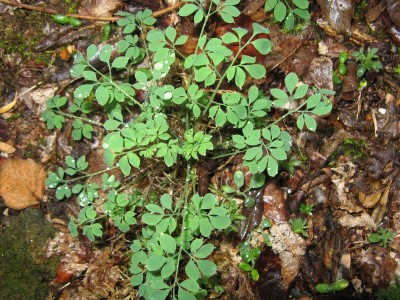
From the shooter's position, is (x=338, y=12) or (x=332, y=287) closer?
(x=332, y=287)

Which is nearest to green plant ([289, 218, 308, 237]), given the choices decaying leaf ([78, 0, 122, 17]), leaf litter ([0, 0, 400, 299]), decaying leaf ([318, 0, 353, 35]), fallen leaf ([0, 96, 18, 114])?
leaf litter ([0, 0, 400, 299])

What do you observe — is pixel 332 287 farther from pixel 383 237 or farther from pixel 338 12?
pixel 338 12

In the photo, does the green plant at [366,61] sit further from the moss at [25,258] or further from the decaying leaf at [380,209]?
the moss at [25,258]

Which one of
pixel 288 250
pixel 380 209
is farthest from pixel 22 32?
pixel 380 209

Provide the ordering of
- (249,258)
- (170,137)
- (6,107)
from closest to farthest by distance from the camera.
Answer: (170,137) → (249,258) → (6,107)

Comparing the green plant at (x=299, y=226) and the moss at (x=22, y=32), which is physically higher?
the moss at (x=22, y=32)

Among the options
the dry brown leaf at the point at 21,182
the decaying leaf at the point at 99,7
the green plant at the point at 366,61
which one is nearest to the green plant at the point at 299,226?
the green plant at the point at 366,61

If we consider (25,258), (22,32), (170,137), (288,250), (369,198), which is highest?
(22,32)
